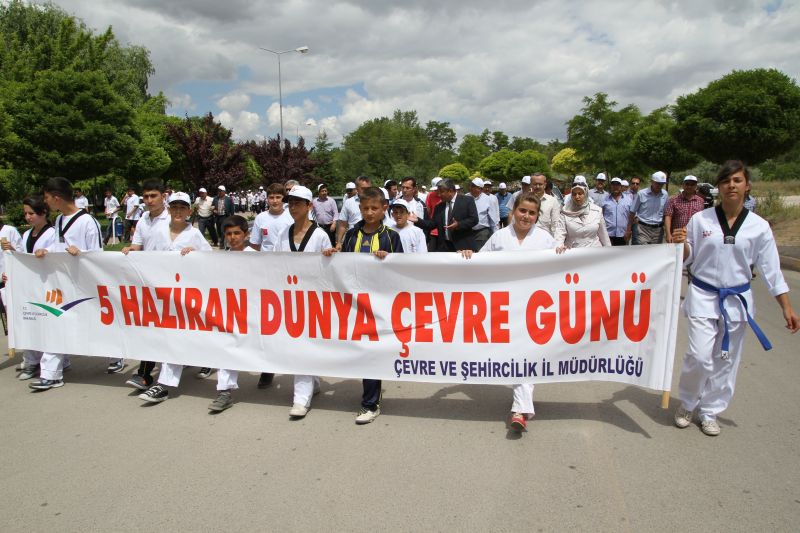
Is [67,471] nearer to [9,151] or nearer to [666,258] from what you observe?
[666,258]

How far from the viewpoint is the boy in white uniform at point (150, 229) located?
519cm

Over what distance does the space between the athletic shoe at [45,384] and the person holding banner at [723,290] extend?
5412 millimetres

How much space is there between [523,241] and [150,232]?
3.43 metres

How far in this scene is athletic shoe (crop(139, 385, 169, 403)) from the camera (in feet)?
15.9

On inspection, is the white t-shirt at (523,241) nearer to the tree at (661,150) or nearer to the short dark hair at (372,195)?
the short dark hair at (372,195)

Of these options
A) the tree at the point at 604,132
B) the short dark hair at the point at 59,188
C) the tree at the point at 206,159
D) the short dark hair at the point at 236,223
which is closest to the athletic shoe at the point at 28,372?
the short dark hair at the point at 59,188

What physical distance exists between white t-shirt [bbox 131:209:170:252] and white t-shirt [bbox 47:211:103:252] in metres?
0.53

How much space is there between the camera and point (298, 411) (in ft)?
14.5

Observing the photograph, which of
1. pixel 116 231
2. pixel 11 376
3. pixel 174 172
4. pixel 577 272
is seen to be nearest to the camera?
pixel 577 272

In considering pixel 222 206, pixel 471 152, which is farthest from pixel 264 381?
pixel 471 152

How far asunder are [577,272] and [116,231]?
19447mm

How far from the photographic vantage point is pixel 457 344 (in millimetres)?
4355

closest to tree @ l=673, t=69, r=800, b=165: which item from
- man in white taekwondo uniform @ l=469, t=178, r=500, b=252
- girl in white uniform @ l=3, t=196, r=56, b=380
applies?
man in white taekwondo uniform @ l=469, t=178, r=500, b=252

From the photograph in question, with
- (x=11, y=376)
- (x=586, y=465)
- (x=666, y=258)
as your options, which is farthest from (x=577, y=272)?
(x=11, y=376)
